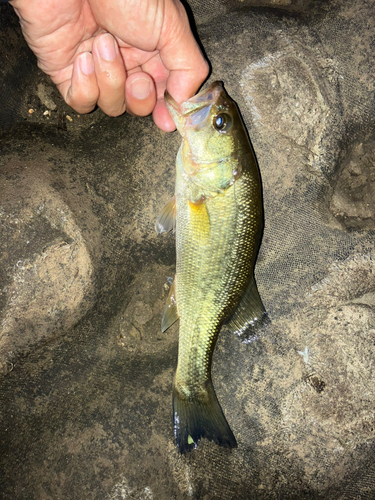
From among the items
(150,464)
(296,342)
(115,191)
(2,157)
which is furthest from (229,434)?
(2,157)

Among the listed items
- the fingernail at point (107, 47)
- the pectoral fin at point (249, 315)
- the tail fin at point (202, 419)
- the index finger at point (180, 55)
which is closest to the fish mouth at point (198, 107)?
the index finger at point (180, 55)

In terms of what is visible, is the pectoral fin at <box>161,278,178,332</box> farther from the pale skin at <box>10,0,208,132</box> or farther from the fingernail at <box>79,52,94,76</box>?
the fingernail at <box>79,52,94,76</box>

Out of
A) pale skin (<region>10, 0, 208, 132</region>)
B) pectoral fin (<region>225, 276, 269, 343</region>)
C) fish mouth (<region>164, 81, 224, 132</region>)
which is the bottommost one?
pectoral fin (<region>225, 276, 269, 343</region>)

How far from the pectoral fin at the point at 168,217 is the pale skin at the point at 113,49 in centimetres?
71

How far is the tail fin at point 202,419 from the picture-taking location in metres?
2.48

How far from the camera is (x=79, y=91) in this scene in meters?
2.32

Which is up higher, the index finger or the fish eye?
the index finger

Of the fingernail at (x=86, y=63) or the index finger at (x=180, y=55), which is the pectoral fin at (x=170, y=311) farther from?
the fingernail at (x=86, y=63)

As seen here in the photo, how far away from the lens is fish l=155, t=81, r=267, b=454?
87.1 inches

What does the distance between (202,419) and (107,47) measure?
101 inches

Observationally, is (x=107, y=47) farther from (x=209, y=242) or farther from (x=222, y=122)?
(x=209, y=242)

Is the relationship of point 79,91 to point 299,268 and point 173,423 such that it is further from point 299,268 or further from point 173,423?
point 173,423

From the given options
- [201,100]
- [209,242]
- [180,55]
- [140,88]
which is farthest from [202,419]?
[180,55]

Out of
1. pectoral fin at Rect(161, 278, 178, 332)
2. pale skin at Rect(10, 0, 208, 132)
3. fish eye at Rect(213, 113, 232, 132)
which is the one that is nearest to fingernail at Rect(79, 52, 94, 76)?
pale skin at Rect(10, 0, 208, 132)
